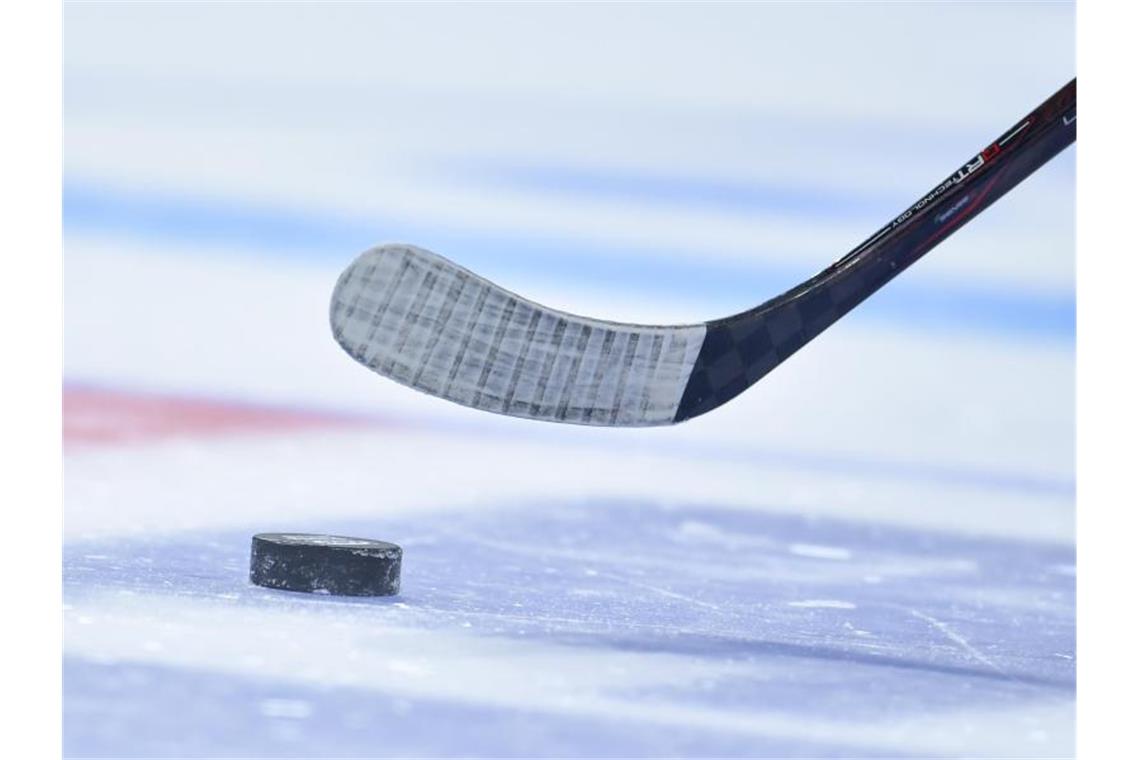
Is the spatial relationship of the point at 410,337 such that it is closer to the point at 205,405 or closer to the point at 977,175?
the point at 977,175

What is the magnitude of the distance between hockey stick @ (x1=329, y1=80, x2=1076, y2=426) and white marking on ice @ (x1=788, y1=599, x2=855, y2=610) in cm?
71

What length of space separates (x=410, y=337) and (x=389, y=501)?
5.18 ft

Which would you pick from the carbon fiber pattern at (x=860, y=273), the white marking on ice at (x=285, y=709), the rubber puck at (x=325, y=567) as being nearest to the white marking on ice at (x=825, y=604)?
the carbon fiber pattern at (x=860, y=273)

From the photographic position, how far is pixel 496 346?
2.54 meters

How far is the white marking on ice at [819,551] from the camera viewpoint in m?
3.87

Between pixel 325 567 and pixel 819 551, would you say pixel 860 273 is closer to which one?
pixel 325 567

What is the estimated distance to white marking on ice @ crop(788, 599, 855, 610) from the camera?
3211 mm

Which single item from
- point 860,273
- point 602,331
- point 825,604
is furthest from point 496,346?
point 825,604

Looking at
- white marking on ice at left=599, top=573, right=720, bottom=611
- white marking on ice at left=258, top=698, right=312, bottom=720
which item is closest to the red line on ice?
white marking on ice at left=599, top=573, right=720, bottom=611

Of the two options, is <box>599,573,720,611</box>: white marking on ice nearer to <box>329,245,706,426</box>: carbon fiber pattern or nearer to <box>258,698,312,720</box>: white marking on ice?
<box>329,245,706,426</box>: carbon fiber pattern

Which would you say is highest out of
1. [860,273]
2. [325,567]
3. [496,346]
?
[860,273]

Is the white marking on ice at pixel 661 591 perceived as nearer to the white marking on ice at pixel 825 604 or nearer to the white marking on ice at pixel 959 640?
the white marking on ice at pixel 825 604

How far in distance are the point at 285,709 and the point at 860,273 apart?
1287 millimetres

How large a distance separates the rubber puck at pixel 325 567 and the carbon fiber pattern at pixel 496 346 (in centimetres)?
43
